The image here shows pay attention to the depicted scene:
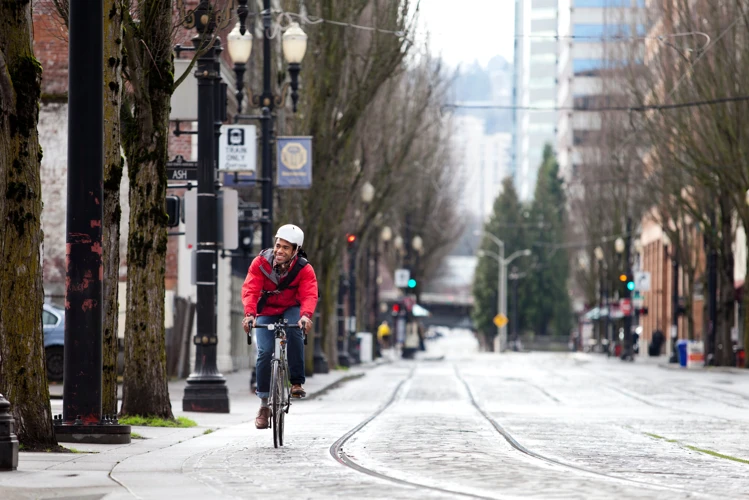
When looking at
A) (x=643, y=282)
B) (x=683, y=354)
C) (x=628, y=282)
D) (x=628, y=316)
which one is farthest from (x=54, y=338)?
(x=628, y=316)

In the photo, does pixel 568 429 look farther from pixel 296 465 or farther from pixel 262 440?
pixel 296 465

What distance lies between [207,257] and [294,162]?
9417mm

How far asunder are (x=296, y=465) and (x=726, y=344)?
4248cm

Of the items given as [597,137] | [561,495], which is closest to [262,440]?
[561,495]

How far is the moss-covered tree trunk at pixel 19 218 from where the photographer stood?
1177 cm

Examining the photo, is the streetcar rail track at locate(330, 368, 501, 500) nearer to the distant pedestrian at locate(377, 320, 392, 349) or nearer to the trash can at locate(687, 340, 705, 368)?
the trash can at locate(687, 340, 705, 368)

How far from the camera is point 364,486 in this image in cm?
956

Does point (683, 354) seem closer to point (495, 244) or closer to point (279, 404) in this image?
point (279, 404)

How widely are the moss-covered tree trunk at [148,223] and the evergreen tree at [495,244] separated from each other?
390 feet

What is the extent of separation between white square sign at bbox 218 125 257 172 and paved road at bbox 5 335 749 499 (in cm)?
449

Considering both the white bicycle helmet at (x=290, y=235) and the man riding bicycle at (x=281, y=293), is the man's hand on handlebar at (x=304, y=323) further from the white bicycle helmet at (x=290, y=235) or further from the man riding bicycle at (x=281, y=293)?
the white bicycle helmet at (x=290, y=235)

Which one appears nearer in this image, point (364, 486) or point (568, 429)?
point (364, 486)

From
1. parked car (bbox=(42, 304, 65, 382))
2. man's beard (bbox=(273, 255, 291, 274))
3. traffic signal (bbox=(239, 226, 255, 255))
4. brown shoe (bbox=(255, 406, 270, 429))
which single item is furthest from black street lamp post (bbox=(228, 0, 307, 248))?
man's beard (bbox=(273, 255, 291, 274))

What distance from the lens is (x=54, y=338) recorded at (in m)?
28.6
